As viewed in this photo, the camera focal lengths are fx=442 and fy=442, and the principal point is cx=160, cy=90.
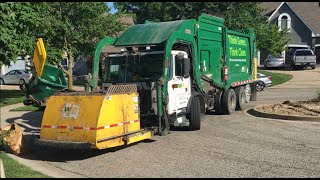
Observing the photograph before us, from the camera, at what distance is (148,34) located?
37.5ft

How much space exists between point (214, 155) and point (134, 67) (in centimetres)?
347

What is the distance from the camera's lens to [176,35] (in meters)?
11.1

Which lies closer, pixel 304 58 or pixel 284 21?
pixel 304 58

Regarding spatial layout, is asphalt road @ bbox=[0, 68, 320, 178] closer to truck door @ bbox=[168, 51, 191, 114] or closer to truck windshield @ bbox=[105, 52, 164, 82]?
truck door @ bbox=[168, 51, 191, 114]

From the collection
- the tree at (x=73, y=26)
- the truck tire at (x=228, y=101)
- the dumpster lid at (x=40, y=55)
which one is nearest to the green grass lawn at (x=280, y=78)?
the tree at (x=73, y=26)

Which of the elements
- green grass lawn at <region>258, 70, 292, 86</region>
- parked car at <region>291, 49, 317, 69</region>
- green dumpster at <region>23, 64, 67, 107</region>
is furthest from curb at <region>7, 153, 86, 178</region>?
parked car at <region>291, 49, 317, 69</region>

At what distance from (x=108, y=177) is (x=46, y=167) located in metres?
1.67

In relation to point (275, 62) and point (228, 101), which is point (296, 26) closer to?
point (275, 62)

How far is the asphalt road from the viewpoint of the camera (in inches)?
304

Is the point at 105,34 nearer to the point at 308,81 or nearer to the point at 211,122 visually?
the point at 211,122

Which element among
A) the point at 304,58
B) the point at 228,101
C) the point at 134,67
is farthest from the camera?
the point at 304,58

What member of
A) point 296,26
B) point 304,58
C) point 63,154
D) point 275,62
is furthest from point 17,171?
point 296,26

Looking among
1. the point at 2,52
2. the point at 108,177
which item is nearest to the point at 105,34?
the point at 2,52

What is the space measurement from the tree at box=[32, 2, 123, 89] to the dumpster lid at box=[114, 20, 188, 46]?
1145 centimetres
